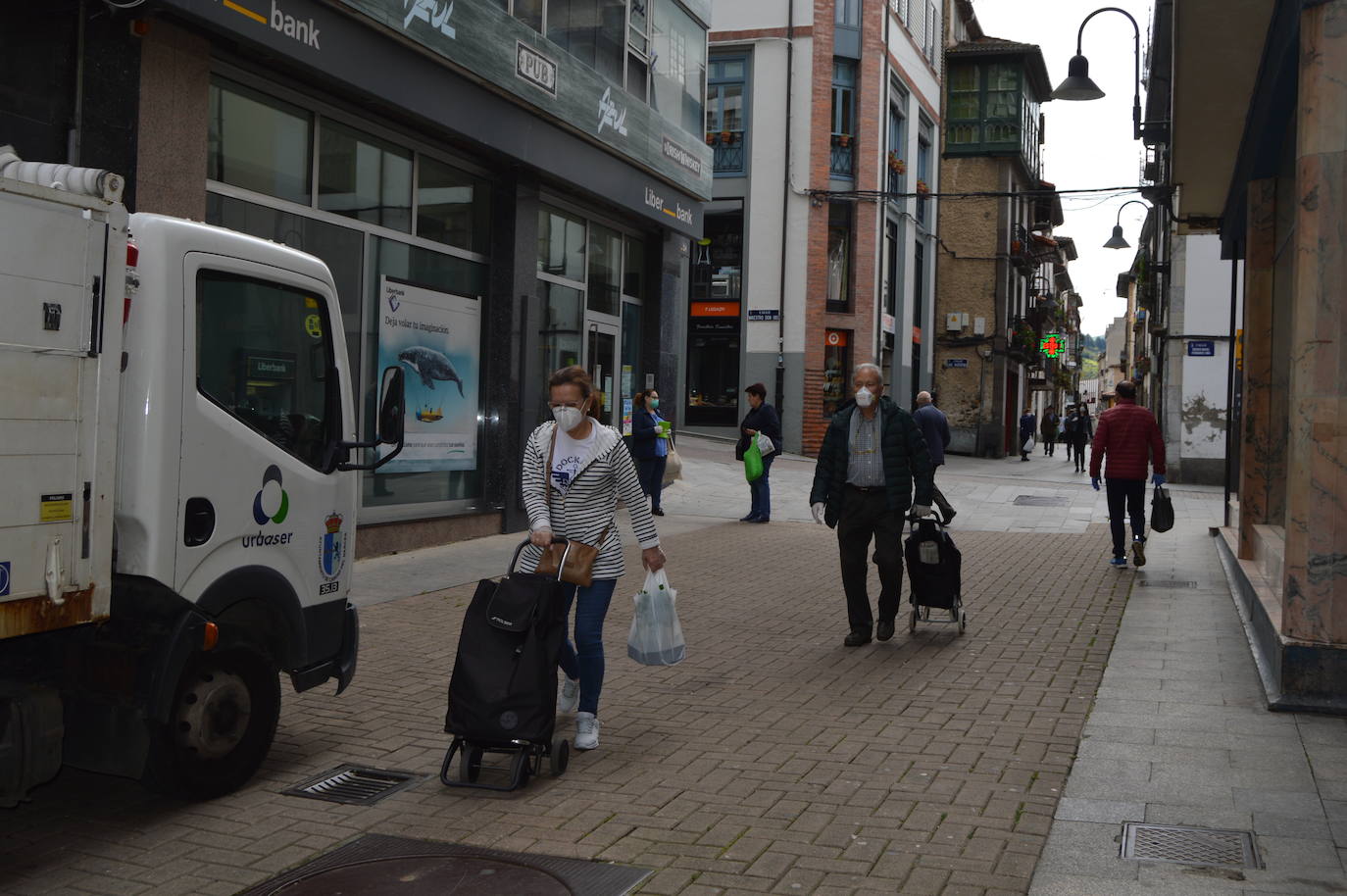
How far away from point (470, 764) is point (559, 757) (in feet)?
1.26

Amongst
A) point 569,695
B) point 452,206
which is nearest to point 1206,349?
point 452,206

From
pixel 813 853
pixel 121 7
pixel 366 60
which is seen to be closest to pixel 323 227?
pixel 366 60

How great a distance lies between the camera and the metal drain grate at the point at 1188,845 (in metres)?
4.56

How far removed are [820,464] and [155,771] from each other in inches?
200

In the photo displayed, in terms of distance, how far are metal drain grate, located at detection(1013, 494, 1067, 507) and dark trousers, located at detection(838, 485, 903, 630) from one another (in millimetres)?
13344

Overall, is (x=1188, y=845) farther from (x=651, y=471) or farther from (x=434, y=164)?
(x=651, y=471)

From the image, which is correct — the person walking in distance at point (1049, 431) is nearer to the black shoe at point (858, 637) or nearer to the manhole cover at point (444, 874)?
the black shoe at point (858, 637)

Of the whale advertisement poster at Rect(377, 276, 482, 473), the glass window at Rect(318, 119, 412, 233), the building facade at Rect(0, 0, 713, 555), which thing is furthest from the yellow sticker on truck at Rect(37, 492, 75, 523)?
the whale advertisement poster at Rect(377, 276, 482, 473)

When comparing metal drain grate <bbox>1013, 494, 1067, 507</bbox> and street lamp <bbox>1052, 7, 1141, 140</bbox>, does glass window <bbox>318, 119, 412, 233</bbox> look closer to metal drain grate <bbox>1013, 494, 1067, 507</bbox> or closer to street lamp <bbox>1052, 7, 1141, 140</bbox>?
street lamp <bbox>1052, 7, 1141, 140</bbox>

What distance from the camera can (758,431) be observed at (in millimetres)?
17172

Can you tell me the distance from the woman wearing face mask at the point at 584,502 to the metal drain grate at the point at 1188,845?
236cm

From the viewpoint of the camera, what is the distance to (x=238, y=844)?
4.79m

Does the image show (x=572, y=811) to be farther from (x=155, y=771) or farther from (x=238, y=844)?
(x=155, y=771)

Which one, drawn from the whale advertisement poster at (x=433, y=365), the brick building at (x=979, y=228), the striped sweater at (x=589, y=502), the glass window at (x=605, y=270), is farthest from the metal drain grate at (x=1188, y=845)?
the brick building at (x=979, y=228)
